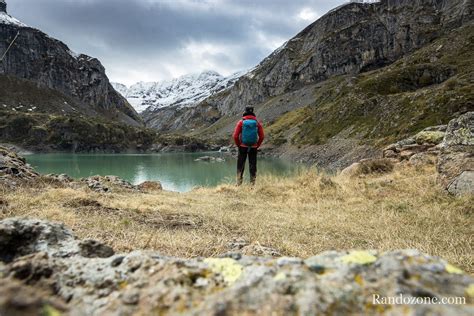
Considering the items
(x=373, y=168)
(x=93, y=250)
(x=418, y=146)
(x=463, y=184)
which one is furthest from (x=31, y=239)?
(x=418, y=146)

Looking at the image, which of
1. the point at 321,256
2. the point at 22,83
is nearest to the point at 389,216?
the point at 321,256

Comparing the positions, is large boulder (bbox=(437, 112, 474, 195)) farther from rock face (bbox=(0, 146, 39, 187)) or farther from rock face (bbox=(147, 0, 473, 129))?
rock face (bbox=(147, 0, 473, 129))

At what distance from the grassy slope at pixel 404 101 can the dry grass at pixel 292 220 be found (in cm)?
2833

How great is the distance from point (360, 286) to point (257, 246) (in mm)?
3119

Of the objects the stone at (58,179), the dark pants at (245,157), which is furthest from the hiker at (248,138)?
the stone at (58,179)

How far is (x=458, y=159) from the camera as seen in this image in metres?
9.02

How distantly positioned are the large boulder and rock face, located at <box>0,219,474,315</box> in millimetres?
7769

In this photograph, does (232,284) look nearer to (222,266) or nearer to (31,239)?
(222,266)

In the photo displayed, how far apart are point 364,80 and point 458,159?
88.3 meters

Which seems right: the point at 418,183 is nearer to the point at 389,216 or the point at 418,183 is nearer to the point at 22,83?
the point at 389,216

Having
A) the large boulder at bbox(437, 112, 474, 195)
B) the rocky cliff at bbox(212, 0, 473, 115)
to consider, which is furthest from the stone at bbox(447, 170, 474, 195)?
the rocky cliff at bbox(212, 0, 473, 115)

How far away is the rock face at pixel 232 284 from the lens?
60.1 inches

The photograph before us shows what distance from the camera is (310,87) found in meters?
160

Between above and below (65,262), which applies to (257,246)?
below
